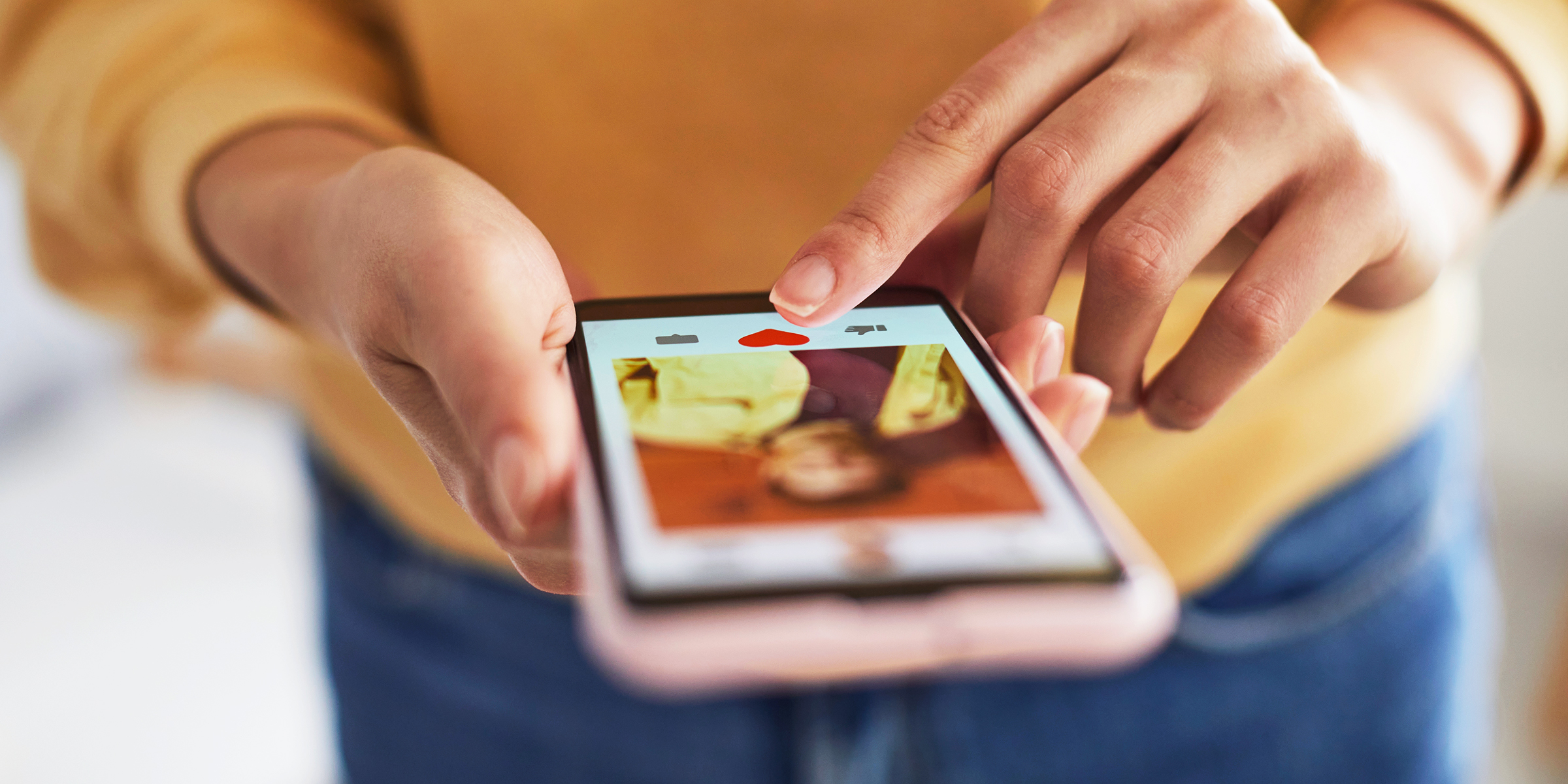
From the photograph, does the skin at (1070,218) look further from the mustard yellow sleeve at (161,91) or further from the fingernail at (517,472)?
the mustard yellow sleeve at (161,91)

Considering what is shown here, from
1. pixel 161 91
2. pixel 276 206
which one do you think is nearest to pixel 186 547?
pixel 161 91

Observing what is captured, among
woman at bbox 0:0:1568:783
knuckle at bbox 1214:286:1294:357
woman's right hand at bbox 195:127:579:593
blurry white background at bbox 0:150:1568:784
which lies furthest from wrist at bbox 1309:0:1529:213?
blurry white background at bbox 0:150:1568:784

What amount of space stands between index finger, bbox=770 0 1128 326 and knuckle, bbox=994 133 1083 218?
1 cm

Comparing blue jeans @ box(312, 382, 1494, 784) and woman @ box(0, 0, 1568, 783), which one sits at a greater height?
woman @ box(0, 0, 1568, 783)

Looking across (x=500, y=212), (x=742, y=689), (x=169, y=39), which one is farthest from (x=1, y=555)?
(x=500, y=212)

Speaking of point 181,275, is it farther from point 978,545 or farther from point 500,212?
point 978,545

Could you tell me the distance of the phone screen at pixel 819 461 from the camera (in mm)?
285

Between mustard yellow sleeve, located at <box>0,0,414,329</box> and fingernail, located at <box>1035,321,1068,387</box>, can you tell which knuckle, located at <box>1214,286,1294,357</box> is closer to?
fingernail, located at <box>1035,321,1068,387</box>

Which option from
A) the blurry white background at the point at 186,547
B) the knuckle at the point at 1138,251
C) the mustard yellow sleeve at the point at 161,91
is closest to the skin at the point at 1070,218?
the knuckle at the point at 1138,251

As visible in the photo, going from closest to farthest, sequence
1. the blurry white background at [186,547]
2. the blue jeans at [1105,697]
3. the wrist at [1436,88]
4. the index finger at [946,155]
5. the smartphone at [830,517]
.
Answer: the smartphone at [830,517]
the index finger at [946,155]
the wrist at [1436,88]
the blue jeans at [1105,697]
the blurry white background at [186,547]

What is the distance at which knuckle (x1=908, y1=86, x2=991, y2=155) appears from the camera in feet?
1.26

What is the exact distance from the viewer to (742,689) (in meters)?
0.59

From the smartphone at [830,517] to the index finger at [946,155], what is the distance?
1.4 inches

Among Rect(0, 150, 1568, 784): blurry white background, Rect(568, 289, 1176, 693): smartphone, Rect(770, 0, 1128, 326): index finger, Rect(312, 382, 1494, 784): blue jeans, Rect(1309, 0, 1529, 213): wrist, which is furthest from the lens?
Rect(0, 150, 1568, 784): blurry white background
